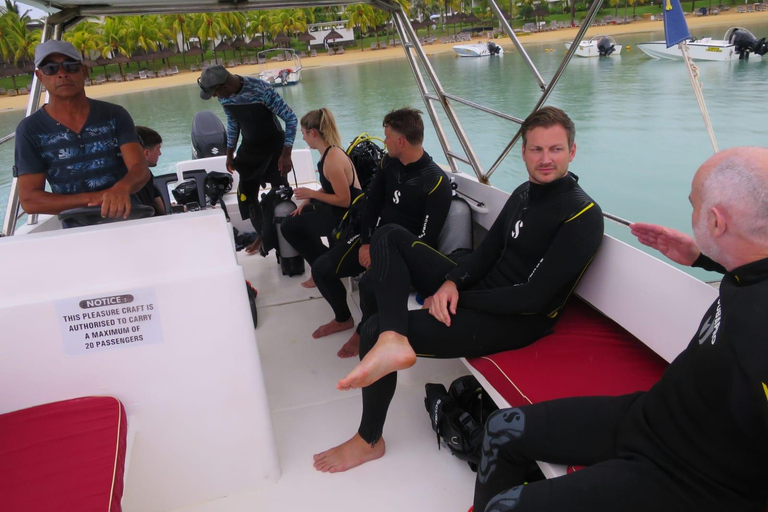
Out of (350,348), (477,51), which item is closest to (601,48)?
(477,51)

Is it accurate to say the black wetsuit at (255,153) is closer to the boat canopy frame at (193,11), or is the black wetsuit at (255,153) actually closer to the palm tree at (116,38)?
the boat canopy frame at (193,11)

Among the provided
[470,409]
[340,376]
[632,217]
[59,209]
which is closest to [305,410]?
[340,376]

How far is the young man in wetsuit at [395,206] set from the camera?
7.25 feet

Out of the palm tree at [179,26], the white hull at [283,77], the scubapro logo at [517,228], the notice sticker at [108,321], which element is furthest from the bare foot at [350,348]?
the palm tree at [179,26]

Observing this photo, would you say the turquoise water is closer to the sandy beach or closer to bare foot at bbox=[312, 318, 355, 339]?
the sandy beach

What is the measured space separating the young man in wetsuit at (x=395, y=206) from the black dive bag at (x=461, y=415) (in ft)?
2.10

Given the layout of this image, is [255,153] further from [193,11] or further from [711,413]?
[711,413]

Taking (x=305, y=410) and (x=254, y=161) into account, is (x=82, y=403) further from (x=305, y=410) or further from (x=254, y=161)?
(x=254, y=161)

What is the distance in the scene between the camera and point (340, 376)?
2150 millimetres

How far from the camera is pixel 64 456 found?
1.16 meters

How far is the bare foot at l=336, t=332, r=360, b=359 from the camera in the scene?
7.50 feet

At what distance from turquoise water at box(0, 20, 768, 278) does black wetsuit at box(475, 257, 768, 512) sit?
7.39 m

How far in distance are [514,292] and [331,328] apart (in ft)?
3.73

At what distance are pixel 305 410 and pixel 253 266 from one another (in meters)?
1.76
